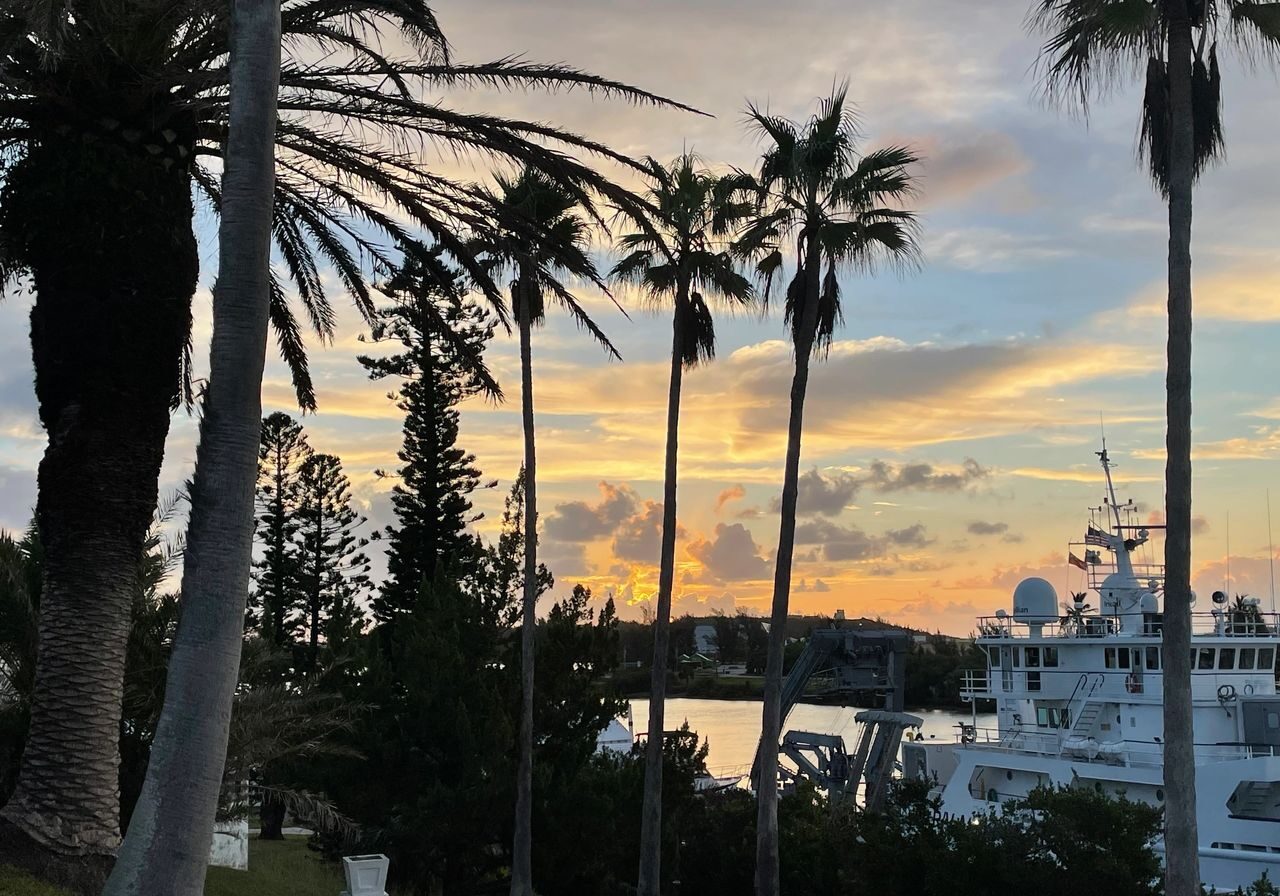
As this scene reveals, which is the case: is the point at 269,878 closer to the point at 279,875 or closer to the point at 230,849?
the point at 230,849

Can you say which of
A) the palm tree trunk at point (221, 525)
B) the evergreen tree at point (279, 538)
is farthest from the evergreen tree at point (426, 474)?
the palm tree trunk at point (221, 525)

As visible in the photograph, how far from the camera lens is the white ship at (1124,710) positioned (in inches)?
940

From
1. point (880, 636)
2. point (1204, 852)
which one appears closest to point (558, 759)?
point (1204, 852)

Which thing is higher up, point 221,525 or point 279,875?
point 221,525

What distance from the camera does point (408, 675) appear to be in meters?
21.4

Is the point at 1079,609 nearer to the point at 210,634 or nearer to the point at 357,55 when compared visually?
the point at 357,55

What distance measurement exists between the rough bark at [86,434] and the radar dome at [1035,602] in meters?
26.2

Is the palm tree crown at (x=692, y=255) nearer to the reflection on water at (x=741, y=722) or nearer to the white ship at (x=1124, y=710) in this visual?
the white ship at (x=1124, y=710)

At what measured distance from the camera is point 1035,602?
104 feet

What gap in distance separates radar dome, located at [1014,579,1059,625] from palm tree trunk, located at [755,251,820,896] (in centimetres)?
1373

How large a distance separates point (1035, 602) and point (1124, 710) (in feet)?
14.4

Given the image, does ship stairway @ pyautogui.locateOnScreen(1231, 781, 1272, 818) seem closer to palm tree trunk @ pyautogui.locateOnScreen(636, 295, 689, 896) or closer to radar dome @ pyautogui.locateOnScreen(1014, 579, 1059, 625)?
radar dome @ pyautogui.locateOnScreen(1014, 579, 1059, 625)

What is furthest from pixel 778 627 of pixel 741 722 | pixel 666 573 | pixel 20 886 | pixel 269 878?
pixel 741 722

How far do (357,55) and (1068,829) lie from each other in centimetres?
1425
